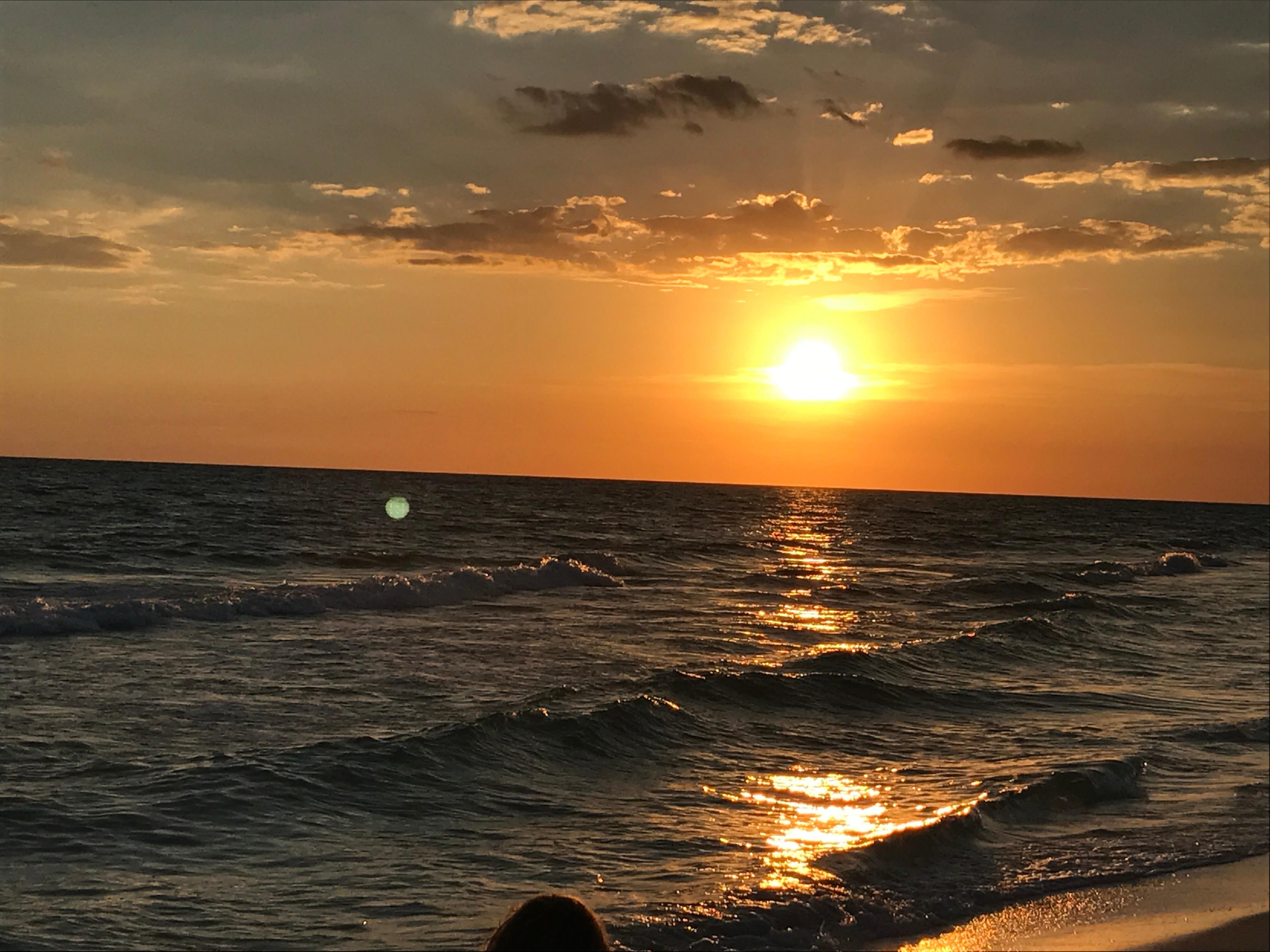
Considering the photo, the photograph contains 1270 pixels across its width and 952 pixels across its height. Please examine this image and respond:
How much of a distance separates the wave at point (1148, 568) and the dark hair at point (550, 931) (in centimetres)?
4737

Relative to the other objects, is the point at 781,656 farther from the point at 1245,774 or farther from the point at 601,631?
the point at 1245,774

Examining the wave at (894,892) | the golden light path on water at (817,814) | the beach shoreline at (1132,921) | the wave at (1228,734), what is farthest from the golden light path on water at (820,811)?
the wave at (1228,734)

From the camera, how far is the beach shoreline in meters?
8.95

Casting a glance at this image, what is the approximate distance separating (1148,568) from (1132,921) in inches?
1902

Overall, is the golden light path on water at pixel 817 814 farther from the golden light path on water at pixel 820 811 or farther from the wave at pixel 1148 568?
the wave at pixel 1148 568

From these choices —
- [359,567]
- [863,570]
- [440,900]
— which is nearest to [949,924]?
[440,900]

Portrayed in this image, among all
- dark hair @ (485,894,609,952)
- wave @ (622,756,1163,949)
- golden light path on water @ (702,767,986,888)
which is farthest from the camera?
golden light path on water @ (702,767,986,888)

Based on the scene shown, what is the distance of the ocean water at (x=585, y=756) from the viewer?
370 inches

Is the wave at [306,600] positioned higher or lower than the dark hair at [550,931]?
lower

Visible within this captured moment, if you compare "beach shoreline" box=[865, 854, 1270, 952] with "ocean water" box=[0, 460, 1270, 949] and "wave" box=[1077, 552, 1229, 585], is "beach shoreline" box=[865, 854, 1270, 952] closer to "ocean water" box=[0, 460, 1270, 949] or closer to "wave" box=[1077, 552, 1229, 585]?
"ocean water" box=[0, 460, 1270, 949]

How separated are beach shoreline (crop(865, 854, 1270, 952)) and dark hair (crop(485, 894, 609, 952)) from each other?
7.11 m

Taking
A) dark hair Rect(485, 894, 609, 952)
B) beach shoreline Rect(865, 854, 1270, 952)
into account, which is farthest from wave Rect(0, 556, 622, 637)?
dark hair Rect(485, 894, 609, 952)

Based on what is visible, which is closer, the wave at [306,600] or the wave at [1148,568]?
the wave at [306,600]

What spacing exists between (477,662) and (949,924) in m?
13.0
